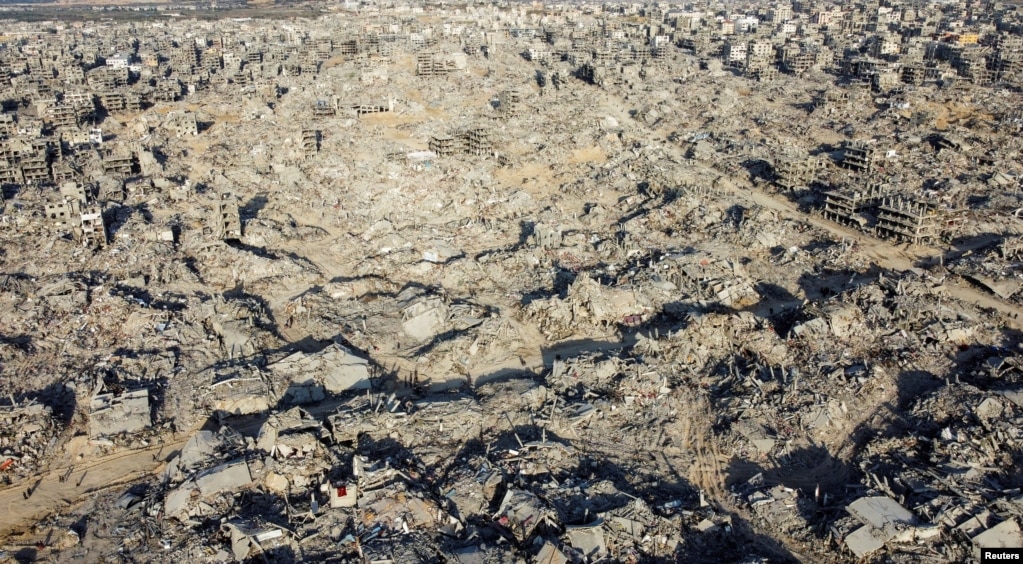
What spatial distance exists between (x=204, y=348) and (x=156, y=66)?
53627 mm

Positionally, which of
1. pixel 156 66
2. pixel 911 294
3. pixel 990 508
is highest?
pixel 156 66

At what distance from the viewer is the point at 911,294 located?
2062 cm

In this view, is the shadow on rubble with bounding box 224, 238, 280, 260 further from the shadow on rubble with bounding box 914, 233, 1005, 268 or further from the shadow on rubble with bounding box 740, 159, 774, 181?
the shadow on rubble with bounding box 914, 233, 1005, 268

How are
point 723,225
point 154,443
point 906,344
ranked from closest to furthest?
point 154,443
point 906,344
point 723,225

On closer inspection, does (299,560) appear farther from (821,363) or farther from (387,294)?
(821,363)

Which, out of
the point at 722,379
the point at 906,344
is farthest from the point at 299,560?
the point at 906,344

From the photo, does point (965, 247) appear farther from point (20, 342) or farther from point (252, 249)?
point (20, 342)

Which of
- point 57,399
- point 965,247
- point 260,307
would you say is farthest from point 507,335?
point 965,247

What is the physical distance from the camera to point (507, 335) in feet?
66.9

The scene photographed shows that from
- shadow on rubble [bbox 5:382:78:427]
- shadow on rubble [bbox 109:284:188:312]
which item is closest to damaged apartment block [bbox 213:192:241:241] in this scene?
shadow on rubble [bbox 109:284:188:312]

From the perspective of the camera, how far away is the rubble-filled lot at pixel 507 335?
13.3m

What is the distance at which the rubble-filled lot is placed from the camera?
13336mm

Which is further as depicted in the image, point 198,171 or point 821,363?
point 198,171

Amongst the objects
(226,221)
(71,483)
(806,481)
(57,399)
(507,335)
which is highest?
(226,221)
